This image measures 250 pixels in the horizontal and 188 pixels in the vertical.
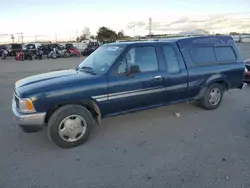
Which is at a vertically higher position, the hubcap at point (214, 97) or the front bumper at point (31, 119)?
the front bumper at point (31, 119)

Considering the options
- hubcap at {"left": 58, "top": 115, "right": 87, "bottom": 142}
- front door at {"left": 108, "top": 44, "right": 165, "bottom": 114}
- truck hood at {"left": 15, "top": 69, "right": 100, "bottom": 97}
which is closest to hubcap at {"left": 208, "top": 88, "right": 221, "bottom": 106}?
front door at {"left": 108, "top": 44, "right": 165, "bottom": 114}

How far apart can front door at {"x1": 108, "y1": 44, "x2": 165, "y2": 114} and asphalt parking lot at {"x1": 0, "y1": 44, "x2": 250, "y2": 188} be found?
1.81 ft

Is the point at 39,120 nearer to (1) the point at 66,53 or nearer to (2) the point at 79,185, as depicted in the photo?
(2) the point at 79,185

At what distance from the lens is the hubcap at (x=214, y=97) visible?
5.42 metres

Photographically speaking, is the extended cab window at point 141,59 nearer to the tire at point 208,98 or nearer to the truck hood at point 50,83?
the truck hood at point 50,83

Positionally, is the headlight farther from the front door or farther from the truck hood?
the front door

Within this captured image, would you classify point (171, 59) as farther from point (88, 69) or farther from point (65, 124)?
point (65, 124)

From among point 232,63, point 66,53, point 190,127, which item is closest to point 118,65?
point 190,127

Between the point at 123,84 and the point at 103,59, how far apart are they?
724mm

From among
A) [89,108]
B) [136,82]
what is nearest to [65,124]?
[89,108]

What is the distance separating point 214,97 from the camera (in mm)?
5477

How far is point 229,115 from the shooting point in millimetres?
5133

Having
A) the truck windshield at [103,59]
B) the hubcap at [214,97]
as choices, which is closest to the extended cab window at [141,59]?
the truck windshield at [103,59]

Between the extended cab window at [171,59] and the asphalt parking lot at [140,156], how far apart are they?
1098mm
